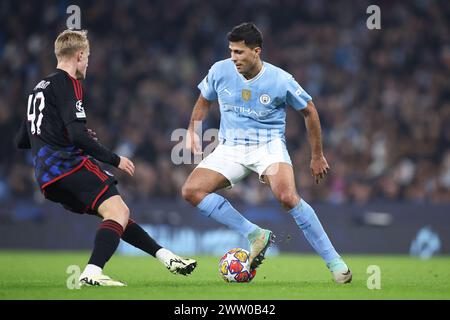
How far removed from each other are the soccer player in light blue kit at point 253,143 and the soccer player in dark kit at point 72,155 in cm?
104

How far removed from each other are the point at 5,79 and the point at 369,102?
6.90 metres

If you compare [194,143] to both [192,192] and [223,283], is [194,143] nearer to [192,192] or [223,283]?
[192,192]

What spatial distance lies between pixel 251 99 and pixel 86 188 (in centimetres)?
184

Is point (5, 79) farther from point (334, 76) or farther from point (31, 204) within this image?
point (334, 76)

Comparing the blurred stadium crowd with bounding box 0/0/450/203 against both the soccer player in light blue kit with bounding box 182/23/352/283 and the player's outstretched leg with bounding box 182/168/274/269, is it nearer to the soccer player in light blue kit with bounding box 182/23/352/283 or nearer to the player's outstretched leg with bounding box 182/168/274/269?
the soccer player in light blue kit with bounding box 182/23/352/283

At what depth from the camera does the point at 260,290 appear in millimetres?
7141

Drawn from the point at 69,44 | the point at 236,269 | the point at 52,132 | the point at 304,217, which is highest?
the point at 69,44

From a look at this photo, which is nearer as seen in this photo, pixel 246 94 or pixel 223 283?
pixel 223 283

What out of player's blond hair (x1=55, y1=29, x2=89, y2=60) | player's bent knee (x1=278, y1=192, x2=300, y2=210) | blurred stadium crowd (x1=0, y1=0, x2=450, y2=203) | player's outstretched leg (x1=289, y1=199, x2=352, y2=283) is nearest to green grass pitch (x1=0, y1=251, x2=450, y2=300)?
player's outstretched leg (x1=289, y1=199, x2=352, y2=283)

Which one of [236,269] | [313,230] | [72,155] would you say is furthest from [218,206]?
[72,155]

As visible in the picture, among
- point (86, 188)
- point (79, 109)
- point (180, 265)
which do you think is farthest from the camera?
point (180, 265)

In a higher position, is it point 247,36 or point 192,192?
point 247,36

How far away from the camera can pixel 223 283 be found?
26.0ft

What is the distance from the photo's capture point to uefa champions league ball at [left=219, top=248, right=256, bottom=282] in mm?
7980
